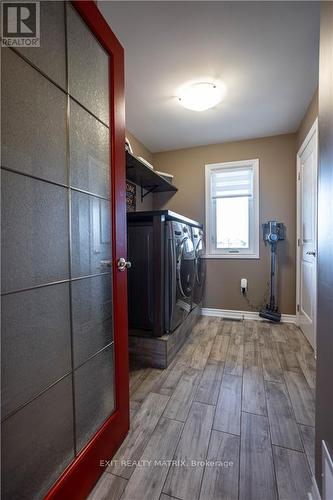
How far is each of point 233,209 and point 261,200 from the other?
39 cm

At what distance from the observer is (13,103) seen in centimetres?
69

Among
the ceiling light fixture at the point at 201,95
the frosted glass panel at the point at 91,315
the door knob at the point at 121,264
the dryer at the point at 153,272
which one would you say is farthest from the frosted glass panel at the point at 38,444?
the ceiling light fixture at the point at 201,95

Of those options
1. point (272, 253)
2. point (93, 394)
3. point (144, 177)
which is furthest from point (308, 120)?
point (93, 394)

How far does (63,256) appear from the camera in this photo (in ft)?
2.89

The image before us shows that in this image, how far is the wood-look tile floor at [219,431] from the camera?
100 cm

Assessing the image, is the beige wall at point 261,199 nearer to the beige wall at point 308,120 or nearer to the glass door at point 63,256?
the beige wall at point 308,120

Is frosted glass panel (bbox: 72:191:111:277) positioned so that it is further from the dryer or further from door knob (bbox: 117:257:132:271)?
the dryer

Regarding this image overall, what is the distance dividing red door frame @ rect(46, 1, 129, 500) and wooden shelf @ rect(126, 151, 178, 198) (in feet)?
2.83

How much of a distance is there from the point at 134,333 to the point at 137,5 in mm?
2314

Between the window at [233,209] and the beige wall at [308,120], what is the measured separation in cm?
56

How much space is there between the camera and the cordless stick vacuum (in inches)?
120

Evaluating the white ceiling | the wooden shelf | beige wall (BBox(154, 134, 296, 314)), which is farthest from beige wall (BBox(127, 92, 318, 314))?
the white ceiling

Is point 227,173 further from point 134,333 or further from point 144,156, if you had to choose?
point 134,333

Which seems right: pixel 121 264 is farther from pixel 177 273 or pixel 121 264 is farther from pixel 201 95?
pixel 201 95
